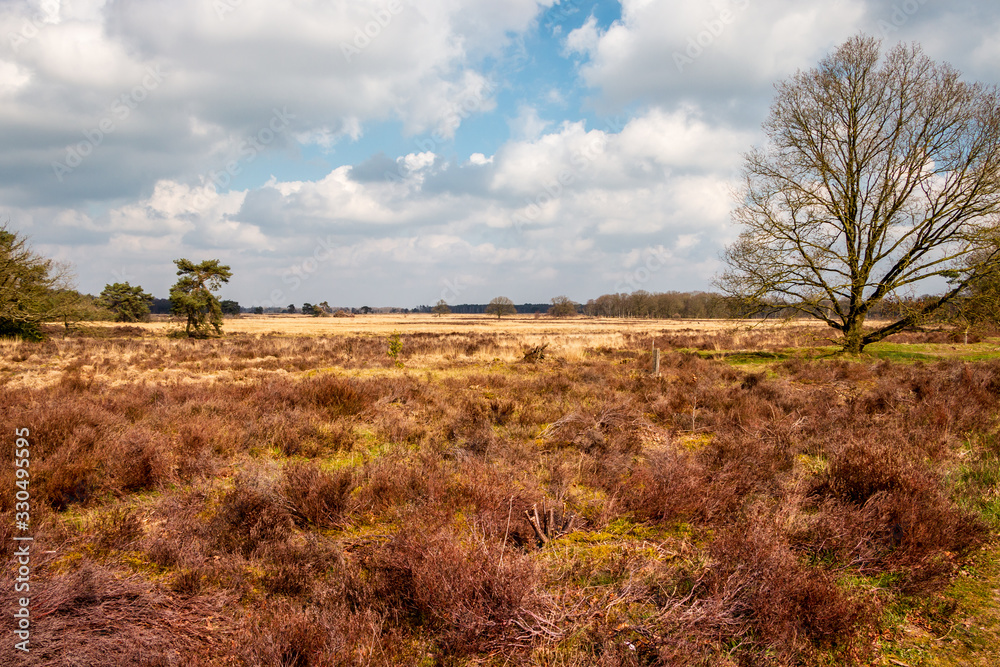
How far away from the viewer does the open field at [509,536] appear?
275 cm

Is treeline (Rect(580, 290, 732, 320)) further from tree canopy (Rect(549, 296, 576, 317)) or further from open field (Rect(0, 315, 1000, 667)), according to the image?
open field (Rect(0, 315, 1000, 667))

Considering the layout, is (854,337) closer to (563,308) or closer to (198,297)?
(198,297)

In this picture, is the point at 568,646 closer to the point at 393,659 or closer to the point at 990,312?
the point at 393,659

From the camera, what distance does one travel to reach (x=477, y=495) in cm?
455

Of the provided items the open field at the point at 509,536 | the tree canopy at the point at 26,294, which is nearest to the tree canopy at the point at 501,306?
the tree canopy at the point at 26,294

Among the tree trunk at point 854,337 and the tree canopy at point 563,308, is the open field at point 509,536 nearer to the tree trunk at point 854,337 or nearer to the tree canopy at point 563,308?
the tree trunk at point 854,337

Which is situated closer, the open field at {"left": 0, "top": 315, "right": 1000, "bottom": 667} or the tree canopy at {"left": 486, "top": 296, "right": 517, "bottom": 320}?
the open field at {"left": 0, "top": 315, "right": 1000, "bottom": 667}

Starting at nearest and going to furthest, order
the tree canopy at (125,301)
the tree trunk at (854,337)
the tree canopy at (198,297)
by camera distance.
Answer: the tree trunk at (854,337) < the tree canopy at (198,297) < the tree canopy at (125,301)

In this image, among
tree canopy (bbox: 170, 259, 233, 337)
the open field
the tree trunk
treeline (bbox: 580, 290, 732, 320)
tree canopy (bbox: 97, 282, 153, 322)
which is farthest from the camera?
treeline (bbox: 580, 290, 732, 320)

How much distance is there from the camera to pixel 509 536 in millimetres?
4129

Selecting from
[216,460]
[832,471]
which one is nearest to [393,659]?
[216,460]

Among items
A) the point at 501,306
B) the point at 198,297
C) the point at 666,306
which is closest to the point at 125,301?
the point at 198,297

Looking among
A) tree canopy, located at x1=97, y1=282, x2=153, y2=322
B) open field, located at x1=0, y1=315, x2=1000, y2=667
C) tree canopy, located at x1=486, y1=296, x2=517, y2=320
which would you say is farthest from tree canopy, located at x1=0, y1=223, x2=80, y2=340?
tree canopy, located at x1=486, y1=296, x2=517, y2=320

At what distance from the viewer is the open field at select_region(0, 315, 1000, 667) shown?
2748mm
